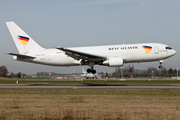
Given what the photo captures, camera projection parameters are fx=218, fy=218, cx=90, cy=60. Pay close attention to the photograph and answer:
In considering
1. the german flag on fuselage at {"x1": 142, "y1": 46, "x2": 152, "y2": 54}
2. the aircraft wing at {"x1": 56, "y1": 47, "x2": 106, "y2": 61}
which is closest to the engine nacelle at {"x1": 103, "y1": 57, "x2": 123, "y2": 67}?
the aircraft wing at {"x1": 56, "y1": 47, "x2": 106, "y2": 61}

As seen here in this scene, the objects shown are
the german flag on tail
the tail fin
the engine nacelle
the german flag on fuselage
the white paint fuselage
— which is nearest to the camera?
the engine nacelle

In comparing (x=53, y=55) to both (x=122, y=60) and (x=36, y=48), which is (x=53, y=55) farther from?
(x=122, y=60)

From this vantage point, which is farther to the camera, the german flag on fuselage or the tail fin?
the tail fin

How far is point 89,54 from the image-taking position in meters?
36.5

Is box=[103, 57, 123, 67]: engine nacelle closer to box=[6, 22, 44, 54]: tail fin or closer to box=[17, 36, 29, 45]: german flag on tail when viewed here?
box=[6, 22, 44, 54]: tail fin

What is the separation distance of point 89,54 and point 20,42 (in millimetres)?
15535

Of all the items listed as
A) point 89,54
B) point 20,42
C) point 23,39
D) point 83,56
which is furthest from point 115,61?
point 20,42

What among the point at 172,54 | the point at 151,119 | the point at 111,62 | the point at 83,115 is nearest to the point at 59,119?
the point at 83,115

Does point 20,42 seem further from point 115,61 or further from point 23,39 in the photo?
point 115,61

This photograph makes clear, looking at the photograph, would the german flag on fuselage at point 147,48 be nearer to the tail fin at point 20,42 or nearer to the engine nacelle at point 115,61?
the engine nacelle at point 115,61

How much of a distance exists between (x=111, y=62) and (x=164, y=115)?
80.4 ft

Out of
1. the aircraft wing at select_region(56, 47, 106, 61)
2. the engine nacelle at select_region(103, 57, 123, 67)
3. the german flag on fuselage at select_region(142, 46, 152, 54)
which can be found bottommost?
the engine nacelle at select_region(103, 57, 123, 67)

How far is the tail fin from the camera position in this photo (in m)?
43.2

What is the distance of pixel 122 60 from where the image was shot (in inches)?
1467
